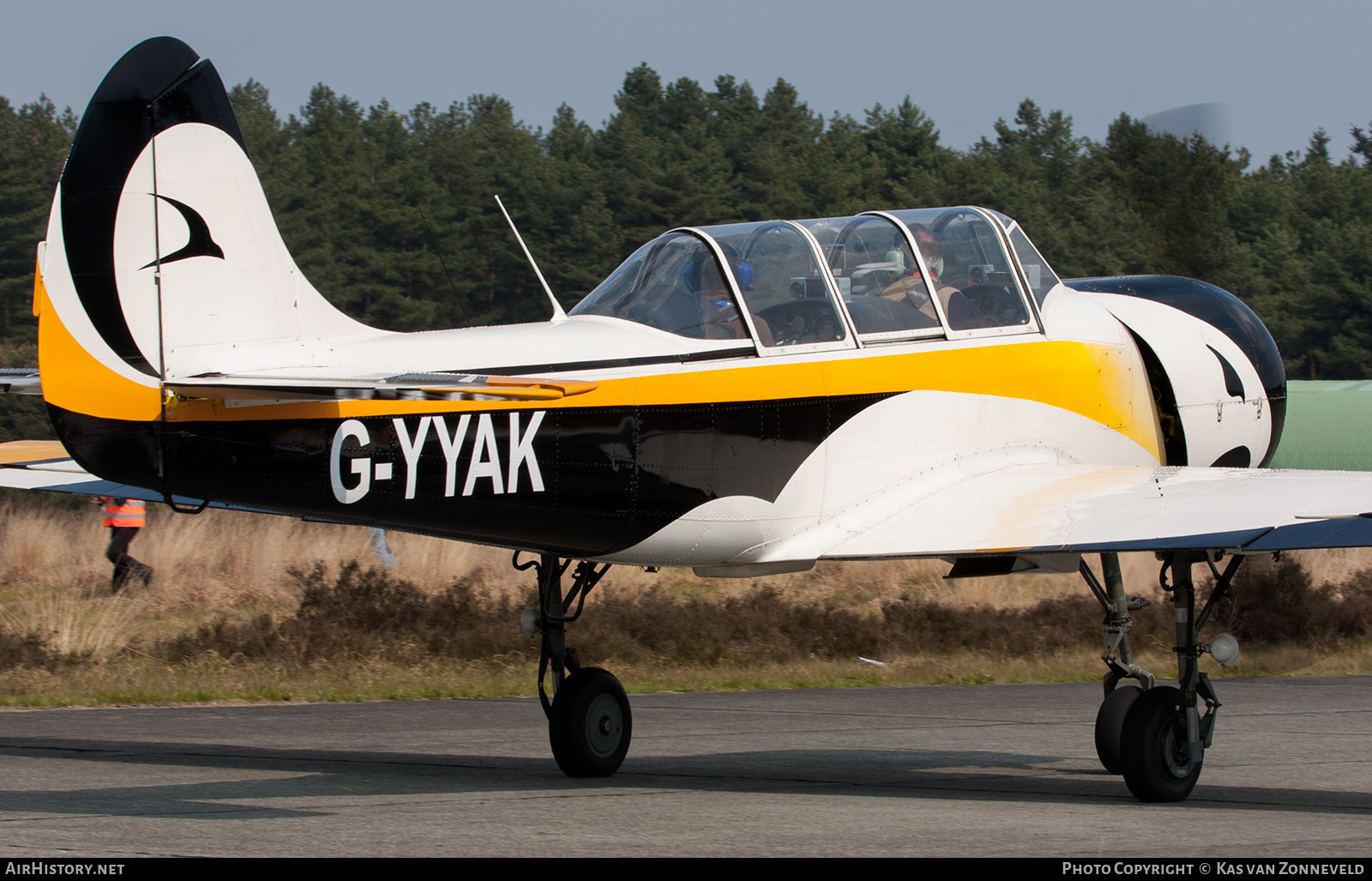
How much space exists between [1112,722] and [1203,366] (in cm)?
240

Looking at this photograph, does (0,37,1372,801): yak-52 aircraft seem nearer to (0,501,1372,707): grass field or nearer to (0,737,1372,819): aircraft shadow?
(0,737,1372,819): aircraft shadow

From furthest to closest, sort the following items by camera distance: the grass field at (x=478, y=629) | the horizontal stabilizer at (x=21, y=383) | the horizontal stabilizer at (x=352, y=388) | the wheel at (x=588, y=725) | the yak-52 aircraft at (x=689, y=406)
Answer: the grass field at (x=478, y=629) → the wheel at (x=588, y=725) → the horizontal stabilizer at (x=21, y=383) → the yak-52 aircraft at (x=689, y=406) → the horizontal stabilizer at (x=352, y=388)

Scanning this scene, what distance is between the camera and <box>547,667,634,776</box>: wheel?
8.86m

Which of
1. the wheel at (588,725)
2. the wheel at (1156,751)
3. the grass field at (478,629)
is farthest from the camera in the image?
the grass field at (478,629)

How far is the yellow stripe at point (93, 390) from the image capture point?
21.9ft

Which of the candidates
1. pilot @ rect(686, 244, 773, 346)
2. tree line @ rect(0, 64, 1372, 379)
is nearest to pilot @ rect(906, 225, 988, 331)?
pilot @ rect(686, 244, 773, 346)

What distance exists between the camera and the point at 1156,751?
810 centimetres

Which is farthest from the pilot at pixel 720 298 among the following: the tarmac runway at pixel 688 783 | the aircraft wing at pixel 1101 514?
the tarmac runway at pixel 688 783

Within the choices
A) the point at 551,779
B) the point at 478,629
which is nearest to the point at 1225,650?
the point at 551,779

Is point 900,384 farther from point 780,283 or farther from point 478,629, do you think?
point 478,629

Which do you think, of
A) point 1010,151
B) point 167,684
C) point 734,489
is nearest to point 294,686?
point 167,684

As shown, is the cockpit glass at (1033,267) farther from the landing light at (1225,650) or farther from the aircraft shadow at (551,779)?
the aircraft shadow at (551,779)

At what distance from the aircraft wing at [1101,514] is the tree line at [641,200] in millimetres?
30003

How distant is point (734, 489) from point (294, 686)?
23.4ft
